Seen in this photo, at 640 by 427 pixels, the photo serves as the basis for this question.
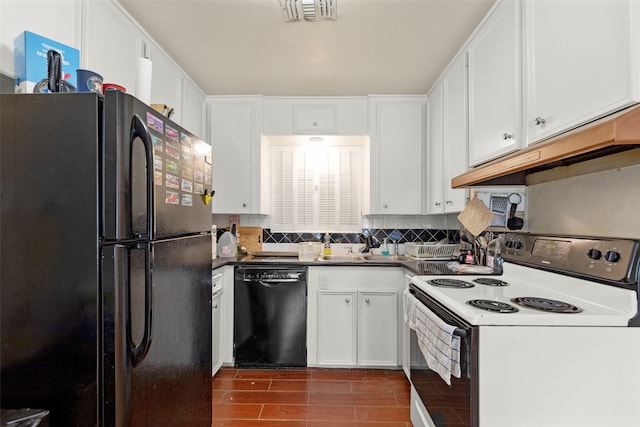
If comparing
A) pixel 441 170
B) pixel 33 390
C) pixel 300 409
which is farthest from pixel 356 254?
pixel 33 390

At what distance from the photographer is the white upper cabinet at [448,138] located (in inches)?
84.9

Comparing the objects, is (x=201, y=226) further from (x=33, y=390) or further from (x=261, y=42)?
(x=261, y=42)

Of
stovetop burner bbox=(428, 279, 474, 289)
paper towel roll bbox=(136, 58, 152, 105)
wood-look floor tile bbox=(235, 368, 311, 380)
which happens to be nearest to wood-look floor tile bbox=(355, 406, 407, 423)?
wood-look floor tile bbox=(235, 368, 311, 380)

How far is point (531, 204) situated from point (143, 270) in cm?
185

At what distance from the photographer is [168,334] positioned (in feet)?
3.89

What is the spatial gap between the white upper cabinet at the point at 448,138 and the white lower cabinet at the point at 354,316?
0.70m

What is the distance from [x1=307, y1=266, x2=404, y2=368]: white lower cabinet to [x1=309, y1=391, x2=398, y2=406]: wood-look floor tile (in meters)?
0.35

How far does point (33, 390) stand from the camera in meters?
0.93

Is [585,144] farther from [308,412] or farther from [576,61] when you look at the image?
[308,412]

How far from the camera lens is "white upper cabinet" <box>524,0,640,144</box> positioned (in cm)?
96

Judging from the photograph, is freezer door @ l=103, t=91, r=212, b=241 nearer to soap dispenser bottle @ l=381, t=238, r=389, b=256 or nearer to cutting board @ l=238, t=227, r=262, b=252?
cutting board @ l=238, t=227, r=262, b=252

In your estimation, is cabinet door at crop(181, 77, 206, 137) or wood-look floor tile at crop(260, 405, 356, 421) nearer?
wood-look floor tile at crop(260, 405, 356, 421)

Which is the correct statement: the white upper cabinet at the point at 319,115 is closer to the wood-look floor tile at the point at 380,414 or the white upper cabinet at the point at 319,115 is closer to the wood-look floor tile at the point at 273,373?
the wood-look floor tile at the point at 273,373

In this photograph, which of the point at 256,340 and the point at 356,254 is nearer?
the point at 256,340
